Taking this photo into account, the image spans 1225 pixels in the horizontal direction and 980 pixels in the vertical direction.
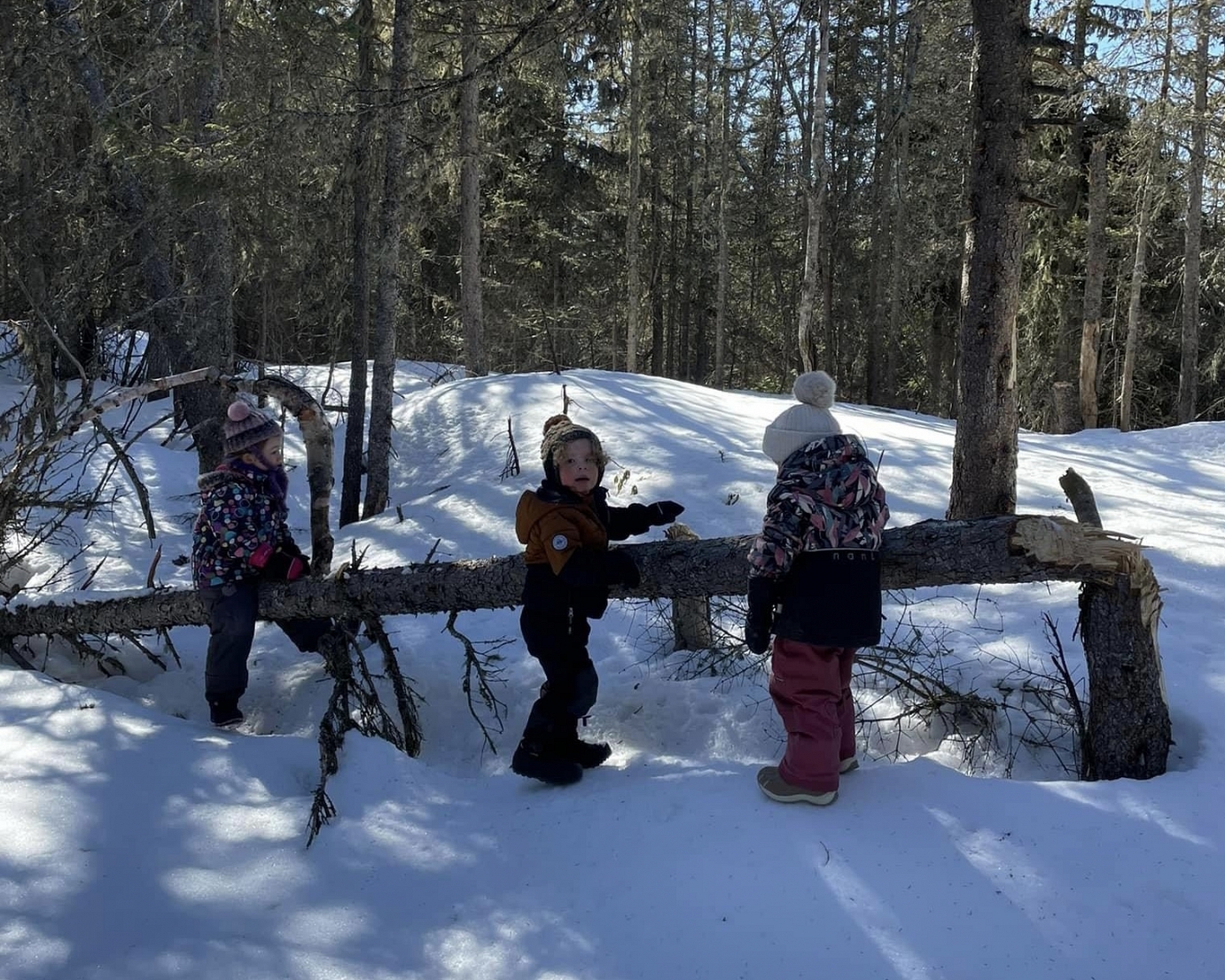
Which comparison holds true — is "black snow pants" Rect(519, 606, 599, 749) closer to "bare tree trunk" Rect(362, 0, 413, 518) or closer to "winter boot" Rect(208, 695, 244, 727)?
"winter boot" Rect(208, 695, 244, 727)

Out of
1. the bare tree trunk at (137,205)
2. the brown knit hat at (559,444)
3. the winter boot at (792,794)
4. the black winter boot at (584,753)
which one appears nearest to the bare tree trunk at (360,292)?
the bare tree trunk at (137,205)

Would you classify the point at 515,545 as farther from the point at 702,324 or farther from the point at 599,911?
the point at 702,324

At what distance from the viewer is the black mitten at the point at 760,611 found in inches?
128

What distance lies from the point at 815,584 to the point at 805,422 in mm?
632

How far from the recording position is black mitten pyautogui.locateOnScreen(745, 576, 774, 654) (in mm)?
3240

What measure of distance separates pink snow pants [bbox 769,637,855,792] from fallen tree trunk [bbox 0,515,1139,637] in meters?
0.51

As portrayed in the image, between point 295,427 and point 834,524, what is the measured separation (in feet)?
35.7

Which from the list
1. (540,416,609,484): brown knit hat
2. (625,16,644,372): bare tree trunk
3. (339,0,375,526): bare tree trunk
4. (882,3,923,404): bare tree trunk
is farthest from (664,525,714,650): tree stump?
(882,3,923,404): bare tree trunk

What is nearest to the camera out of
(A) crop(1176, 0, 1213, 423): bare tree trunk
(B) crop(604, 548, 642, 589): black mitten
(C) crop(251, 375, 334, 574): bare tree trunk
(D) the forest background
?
(B) crop(604, 548, 642, 589): black mitten

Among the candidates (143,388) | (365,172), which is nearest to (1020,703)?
(143,388)

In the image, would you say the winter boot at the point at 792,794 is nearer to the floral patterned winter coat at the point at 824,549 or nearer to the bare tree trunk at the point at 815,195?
the floral patterned winter coat at the point at 824,549

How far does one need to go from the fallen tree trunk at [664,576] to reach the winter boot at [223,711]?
0.48 m

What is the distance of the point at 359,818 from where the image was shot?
346 centimetres

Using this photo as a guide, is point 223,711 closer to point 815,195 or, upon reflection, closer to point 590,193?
point 815,195
